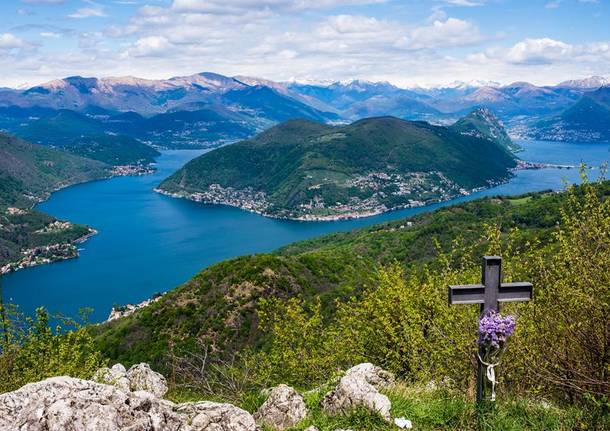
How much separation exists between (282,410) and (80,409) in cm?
415

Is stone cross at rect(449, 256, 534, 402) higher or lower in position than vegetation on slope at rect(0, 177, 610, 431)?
higher

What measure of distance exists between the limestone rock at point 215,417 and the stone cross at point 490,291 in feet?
13.7

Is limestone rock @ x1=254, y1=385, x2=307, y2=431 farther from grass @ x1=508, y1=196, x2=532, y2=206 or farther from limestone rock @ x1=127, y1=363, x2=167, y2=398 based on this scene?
grass @ x1=508, y1=196, x2=532, y2=206

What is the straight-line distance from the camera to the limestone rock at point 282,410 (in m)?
9.20

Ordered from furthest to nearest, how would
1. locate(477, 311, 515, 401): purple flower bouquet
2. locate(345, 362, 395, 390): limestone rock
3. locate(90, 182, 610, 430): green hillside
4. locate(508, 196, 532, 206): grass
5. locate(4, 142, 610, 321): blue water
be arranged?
1. locate(508, 196, 532, 206): grass
2. locate(4, 142, 610, 321): blue water
3. locate(345, 362, 395, 390): limestone rock
4. locate(90, 182, 610, 430): green hillside
5. locate(477, 311, 515, 401): purple flower bouquet

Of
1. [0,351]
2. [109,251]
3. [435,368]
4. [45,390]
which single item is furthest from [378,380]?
[109,251]

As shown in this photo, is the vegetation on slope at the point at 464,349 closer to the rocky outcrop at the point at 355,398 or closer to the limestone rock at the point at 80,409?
the rocky outcrop at the point at 355,398

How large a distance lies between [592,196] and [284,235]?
176550mm

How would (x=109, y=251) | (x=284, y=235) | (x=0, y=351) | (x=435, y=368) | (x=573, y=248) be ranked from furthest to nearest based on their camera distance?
(x=284, y=235)
(x=109, y=251)
(x=0, y=351)
(x=435, y=368)
(x=573, y=248)

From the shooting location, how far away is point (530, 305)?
31.1 ft

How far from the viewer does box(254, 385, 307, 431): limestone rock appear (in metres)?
9.20

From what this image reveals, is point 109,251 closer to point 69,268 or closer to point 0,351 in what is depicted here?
point 69,268

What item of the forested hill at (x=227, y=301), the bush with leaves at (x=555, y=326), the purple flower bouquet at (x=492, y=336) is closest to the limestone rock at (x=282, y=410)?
the bush with leaves at (x=555, y=326)

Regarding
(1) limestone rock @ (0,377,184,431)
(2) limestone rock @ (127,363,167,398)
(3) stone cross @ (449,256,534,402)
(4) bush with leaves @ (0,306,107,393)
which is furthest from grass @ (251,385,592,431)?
(4) bush with leaves @ (0,306,107,393)
